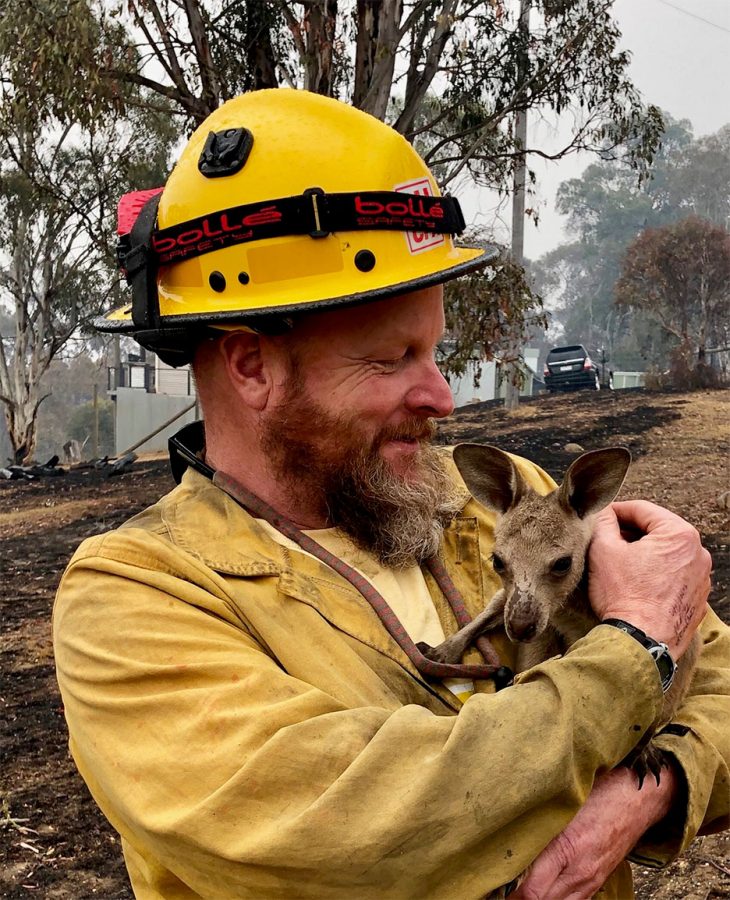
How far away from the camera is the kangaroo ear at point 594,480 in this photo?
202 centimetres

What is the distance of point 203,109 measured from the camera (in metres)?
7.62

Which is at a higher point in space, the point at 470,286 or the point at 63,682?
the point at 470,286

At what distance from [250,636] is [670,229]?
16.5 metres

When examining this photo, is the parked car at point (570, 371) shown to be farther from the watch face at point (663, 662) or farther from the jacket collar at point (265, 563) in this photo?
the watch face at point (663, 662)

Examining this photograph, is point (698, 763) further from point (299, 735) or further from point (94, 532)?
point (94, 532)

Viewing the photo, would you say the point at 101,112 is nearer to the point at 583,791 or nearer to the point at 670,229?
the point at 583,791

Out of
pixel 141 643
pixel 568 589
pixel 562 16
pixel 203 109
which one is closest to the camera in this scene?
pixel 141 643

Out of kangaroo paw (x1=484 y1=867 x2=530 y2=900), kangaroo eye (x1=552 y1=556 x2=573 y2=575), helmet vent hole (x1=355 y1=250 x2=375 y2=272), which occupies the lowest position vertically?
kangaroo paw (x1=484 y1=867 x2=530 y2=900)

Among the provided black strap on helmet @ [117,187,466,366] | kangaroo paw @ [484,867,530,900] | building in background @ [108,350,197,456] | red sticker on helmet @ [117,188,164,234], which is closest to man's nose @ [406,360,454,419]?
black strap on helmet @ [117,187,466,366]

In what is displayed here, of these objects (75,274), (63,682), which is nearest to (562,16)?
(63,682)

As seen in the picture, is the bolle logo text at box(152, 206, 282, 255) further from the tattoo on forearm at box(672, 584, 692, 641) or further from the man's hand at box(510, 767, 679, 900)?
the man's hand at box(510, 767, 679, 900)

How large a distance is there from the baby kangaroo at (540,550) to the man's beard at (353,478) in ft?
0.57

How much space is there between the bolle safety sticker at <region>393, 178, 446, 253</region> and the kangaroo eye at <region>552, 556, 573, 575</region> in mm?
684

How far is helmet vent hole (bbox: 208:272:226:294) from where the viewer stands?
6.14ft
